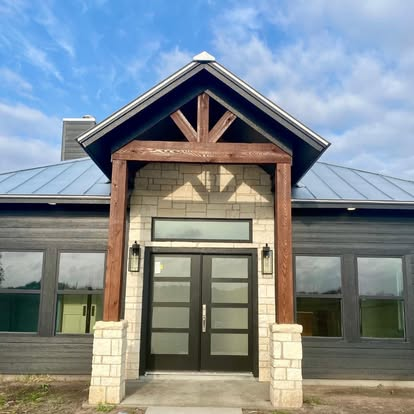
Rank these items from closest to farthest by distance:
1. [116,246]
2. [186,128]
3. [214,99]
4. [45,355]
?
1. [116,246]
2. [186,128]
3. [214,99]
4. [45,355]

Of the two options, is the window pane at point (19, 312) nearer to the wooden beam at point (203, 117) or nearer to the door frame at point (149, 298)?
the door frame at point (149, 298)

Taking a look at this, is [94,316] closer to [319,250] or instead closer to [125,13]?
[319,250]

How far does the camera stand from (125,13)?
578 inches

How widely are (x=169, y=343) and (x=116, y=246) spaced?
235cm

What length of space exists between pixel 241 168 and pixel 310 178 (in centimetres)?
172

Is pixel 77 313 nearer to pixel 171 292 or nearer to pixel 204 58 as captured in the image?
pixel 171 292

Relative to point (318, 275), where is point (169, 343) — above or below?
below

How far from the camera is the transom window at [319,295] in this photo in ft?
22.5

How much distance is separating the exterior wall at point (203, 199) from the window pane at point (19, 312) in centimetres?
168

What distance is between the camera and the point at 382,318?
6895mm

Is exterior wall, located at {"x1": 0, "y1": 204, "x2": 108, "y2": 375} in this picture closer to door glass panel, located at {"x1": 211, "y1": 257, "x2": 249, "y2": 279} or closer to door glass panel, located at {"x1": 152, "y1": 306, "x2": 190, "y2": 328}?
door glass panel, located at {"x1": 152, "y1": 306, "x2": 190, "y2": 328}

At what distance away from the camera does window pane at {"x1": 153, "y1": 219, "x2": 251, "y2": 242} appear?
7.10m

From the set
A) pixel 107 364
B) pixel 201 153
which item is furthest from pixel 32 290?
pixel 201 153

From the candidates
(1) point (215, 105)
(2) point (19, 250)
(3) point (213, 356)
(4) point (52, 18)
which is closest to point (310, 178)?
(1) point (215, 105)
